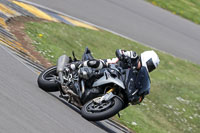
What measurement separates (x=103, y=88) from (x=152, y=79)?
6.47 m

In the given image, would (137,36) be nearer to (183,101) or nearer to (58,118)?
(183,101)

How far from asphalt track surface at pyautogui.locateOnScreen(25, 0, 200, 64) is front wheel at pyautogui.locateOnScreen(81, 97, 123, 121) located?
1000cm

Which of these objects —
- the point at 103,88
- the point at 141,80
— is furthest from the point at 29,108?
the point at 141,80

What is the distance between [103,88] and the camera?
811 centimetres

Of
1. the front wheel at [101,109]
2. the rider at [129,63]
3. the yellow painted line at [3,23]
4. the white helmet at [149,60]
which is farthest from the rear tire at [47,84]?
the yellow painted line at [3,23]

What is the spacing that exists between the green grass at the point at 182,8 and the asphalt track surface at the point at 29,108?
13433 millimetres

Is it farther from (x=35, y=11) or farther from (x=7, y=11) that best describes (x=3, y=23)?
(x=35, y=11)

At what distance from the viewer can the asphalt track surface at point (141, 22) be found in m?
18.0

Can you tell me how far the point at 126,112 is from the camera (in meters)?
10.7

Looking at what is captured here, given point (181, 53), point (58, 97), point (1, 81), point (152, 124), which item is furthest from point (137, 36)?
point (1, 81)

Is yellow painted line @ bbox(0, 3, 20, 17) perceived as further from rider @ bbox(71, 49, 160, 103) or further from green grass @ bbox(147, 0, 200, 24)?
green grass @ bbox(147, 0, 200, 24)

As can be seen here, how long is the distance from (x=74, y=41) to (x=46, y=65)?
3.26 m

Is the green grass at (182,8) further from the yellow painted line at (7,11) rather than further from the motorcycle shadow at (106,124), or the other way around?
the motorcycle shadow at (106,124)

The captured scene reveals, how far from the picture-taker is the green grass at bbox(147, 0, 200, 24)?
2197 centimetres
